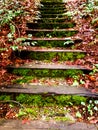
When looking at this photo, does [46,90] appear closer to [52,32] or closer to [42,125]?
[42,125]

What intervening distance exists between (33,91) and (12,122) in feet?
2.37

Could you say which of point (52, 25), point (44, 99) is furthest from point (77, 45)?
point (44, 99)

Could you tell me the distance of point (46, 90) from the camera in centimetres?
359

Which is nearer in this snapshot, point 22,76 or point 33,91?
point 33,91

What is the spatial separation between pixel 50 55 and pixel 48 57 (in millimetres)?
66

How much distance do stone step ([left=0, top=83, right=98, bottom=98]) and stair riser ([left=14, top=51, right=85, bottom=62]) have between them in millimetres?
1075

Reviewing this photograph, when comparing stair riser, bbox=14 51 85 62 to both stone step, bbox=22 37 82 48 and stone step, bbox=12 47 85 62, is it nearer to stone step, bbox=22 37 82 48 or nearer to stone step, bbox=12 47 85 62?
stone step, bbox=12 47 85 62

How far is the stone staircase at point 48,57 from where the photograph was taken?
3.64 metres

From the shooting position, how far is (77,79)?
3990 millimetres

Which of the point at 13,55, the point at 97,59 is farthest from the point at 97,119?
the point at 13,55

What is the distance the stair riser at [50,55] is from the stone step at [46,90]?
3.53 feet

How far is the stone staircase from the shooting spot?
11.9 feet

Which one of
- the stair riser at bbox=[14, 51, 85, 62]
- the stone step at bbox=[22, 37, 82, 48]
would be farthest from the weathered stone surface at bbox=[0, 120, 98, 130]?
the stone step at bbox=[22, 37, 82, 48]

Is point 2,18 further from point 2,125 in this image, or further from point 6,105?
point 2,125
